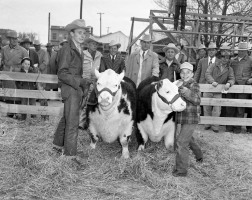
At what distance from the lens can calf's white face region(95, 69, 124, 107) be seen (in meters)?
4.33

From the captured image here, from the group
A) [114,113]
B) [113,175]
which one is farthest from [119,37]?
[113,175]

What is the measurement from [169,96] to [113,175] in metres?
1.42

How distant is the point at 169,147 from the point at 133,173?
1.16 metres

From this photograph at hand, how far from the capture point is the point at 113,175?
13.8ft

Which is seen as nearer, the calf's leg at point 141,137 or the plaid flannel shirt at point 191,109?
the plaid flannel shirt at point 191,109

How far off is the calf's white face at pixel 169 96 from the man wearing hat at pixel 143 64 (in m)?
1.29

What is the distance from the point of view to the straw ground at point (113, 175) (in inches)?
145

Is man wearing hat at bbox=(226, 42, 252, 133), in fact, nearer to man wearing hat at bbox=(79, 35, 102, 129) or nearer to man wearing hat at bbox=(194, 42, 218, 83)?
man wearing hat at bbox=(194, 42, 218, 83)

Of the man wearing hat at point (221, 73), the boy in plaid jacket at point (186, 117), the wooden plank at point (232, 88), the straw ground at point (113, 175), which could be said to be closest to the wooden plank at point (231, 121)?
the man wearing hat at point (221, 73)

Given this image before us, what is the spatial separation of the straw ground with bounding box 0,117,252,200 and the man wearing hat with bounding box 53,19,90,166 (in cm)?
29

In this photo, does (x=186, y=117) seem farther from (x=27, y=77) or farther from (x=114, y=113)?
(x=27, y=77)


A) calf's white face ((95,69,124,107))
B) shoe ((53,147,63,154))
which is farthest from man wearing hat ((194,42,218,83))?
shoe ((53,147,63,154))

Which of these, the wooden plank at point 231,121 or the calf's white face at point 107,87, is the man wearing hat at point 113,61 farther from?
the wooden plank at point 231,121

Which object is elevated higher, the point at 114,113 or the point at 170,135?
the point at 114,113
